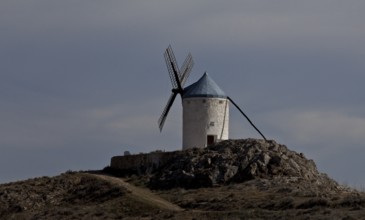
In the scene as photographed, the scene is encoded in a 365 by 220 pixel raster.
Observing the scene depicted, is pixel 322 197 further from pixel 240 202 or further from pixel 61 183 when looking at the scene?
pixel 61 183

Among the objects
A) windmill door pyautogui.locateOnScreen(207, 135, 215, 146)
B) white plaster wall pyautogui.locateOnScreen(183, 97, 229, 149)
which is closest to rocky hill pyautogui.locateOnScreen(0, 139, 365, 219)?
white plaster wall pyautogui.locateOnScreen(183, 97, 229, 149)

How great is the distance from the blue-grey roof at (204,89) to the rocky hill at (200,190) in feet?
12.7

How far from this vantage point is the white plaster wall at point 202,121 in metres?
56.5

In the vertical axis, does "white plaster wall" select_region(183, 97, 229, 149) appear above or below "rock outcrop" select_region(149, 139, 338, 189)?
above

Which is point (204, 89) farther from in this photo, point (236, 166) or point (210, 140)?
point (236, 166)

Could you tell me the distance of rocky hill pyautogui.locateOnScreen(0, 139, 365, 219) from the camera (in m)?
43.5

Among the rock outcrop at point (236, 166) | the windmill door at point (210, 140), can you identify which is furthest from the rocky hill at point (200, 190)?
the windmill door at point (210, 140)

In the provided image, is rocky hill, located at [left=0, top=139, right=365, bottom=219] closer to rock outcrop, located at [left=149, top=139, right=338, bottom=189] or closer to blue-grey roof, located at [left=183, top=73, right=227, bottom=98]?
rock outcrop, located at [left=149, top=139, right=338, bottom=189]

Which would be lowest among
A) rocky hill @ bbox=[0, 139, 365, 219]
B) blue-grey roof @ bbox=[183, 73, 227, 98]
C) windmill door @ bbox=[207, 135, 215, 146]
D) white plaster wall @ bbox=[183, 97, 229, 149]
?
rocky hill @ bbox=[0, 139, 365, 219]

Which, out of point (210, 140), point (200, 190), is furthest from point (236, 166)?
point (210, 140)

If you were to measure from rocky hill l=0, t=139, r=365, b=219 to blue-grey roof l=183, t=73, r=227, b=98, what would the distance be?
12.7 ft

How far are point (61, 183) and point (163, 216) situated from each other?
10.9m

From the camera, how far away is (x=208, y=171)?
51.2 metres

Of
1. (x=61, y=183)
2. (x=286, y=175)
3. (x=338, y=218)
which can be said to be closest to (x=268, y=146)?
(x=286, y=175)
